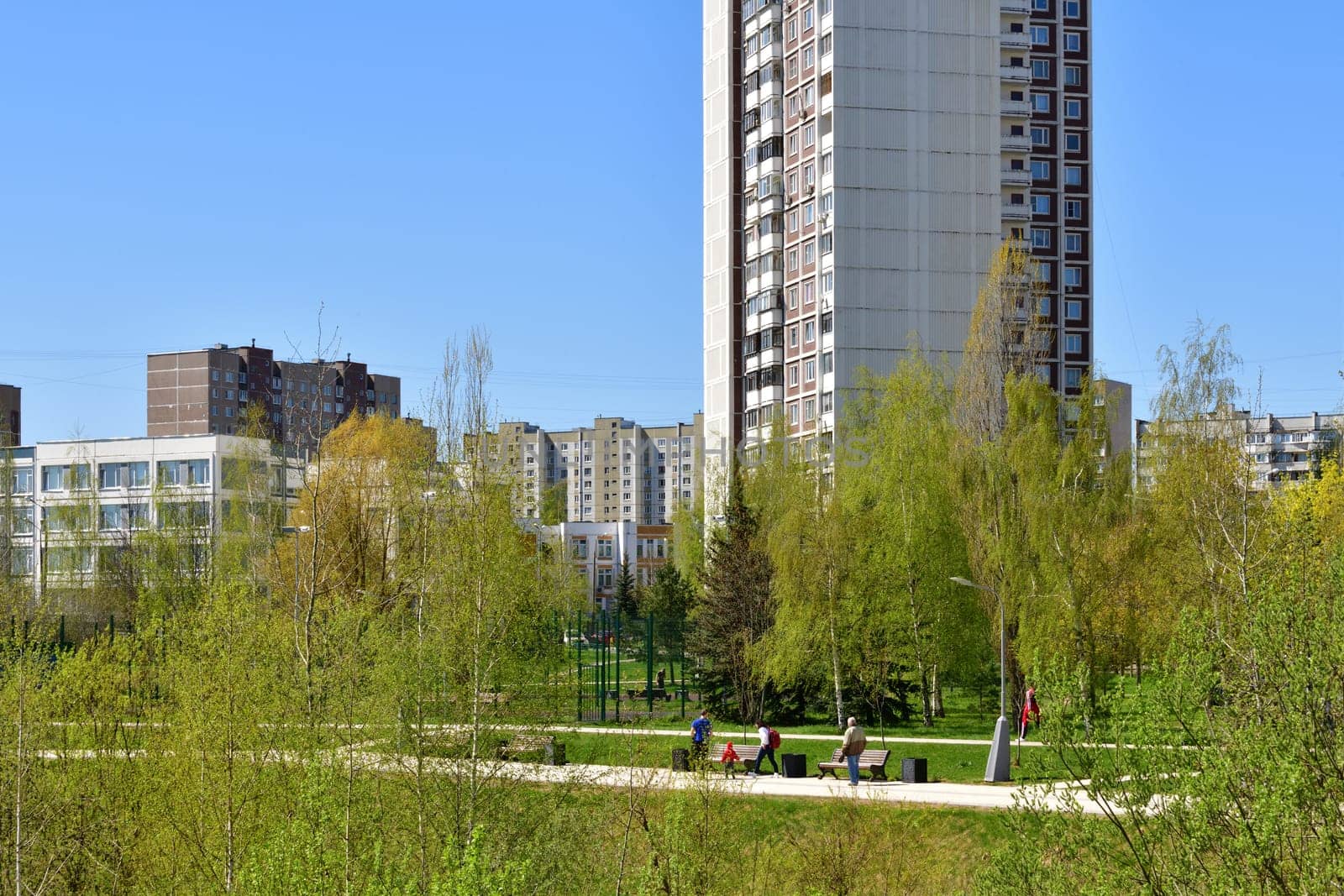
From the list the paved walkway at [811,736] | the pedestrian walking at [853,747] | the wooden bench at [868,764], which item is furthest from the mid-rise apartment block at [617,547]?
the pedestrian walking at [853,747]

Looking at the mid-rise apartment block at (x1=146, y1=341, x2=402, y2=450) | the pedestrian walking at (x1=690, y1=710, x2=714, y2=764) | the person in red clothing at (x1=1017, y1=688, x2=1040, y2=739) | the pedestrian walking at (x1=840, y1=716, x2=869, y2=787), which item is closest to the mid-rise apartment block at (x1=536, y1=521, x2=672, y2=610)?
the mid-rise apartment block at (x1=146, y1=341, x2=402, y2=450)

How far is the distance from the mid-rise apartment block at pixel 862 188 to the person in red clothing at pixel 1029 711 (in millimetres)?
34884

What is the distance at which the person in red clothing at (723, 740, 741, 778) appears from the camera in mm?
35750

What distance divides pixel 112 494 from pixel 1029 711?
68.3 metres

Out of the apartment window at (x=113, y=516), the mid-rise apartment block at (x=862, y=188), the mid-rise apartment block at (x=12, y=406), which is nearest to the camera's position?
the mid-rise apartment block at (x=862, y=188)

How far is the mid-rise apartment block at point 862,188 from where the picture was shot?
3098 inches

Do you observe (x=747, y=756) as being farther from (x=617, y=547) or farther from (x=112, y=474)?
(x=617, y=547)

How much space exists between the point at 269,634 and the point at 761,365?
181 feet

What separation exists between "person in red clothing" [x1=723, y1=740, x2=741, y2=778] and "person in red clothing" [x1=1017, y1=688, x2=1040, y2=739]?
7108mm

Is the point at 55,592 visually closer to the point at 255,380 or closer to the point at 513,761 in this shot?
the point at 513,761

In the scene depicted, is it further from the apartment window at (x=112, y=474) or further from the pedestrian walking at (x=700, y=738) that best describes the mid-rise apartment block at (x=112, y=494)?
the pedestrian walking at (x=700, y=738)

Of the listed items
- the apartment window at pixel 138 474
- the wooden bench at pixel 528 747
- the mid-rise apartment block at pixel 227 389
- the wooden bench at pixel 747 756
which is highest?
the mid-rise apartment block at pixel 227 389

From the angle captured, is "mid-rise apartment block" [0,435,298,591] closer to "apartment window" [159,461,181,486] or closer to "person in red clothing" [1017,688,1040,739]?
"apartment window" [159,461,181,486]

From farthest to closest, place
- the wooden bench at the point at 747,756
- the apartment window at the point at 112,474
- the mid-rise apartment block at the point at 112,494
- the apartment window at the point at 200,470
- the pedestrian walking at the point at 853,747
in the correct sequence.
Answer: the apartment window at the point at 112,474
the apartment window at the point at 200,470
the mid-rise apartment block at the point at 112,494
the wooden bench at the point at 747,756
the pedestrian walking at the point at 853,747
